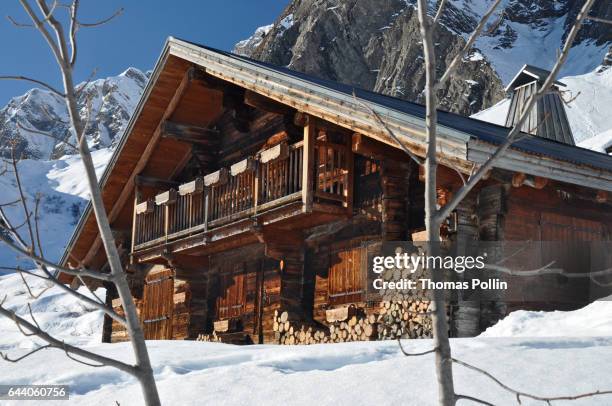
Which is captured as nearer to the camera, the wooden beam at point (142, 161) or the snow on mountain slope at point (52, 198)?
the wooden beam at point (142, 161)

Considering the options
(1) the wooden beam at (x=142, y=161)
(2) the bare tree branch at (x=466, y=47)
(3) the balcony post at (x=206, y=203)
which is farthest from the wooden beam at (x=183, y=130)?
(2) the bare tree branch at (x=466, y=47)

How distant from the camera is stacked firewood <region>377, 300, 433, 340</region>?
9.10 m

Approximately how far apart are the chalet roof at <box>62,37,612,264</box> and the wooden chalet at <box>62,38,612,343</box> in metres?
0.02

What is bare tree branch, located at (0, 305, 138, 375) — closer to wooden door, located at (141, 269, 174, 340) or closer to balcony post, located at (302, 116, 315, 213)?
balcony post, located at (302, 116, 315, 213)

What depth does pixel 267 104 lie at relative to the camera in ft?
40.1

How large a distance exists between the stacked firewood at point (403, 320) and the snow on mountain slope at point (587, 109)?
1088 inches

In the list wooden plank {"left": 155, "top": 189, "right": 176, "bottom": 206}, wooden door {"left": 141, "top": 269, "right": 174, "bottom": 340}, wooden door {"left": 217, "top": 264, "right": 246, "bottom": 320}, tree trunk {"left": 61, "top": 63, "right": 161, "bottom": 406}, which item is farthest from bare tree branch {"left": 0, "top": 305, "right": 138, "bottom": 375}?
wooden door {"left": 141, "top": 269, "right": 174, "bottom": 340}

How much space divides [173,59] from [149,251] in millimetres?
3853

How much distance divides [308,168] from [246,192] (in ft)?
6.96

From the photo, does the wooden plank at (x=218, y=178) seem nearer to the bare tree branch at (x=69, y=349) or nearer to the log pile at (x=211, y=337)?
the log pile at (x=211, y=337)

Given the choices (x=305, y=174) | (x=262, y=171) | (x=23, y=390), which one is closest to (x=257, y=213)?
(x=262, y=171)

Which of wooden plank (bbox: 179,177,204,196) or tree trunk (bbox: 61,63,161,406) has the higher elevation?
wooden plank (bbox: 179,177,204,196)

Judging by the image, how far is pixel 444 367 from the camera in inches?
107

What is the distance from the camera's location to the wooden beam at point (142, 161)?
14.3 metres
